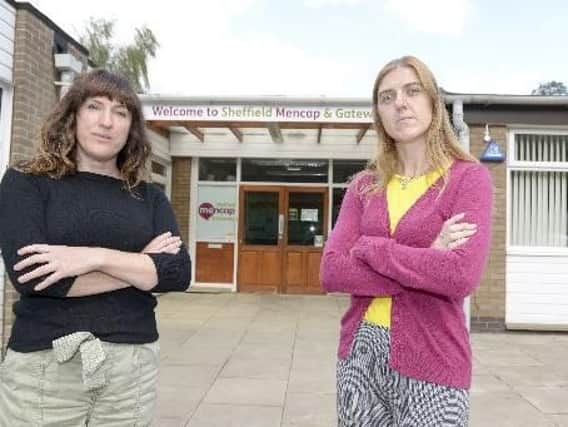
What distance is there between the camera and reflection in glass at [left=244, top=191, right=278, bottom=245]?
12461mm

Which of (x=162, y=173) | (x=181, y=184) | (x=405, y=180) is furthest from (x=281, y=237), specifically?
(x=405, y=180)

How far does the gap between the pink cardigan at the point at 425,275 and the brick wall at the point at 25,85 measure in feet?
16.2

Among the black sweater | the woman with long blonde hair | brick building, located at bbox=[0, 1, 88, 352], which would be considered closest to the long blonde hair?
the woman with long blonde hair

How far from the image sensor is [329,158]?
40.0ft

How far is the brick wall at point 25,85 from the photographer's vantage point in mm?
6203

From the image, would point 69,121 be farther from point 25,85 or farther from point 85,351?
point 25,85

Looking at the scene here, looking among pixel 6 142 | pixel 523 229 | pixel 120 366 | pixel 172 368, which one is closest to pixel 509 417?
pixel 172 368

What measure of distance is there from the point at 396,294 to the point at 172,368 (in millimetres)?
4551

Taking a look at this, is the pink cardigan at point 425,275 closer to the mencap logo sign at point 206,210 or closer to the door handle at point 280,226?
the door handle at point 280,226

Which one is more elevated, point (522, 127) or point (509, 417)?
point (522, 127)

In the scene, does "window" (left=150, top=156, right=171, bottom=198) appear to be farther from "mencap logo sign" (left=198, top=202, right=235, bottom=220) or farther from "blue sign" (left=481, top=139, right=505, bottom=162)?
"blue sign" (left=481, top=139, right=505, bottom=162)

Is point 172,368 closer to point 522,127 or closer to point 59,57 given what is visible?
point 59,57

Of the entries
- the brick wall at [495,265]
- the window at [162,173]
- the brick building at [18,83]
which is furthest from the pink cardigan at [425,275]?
the window at [162,173]

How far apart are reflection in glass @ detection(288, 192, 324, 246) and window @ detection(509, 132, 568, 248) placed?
4465 mm
